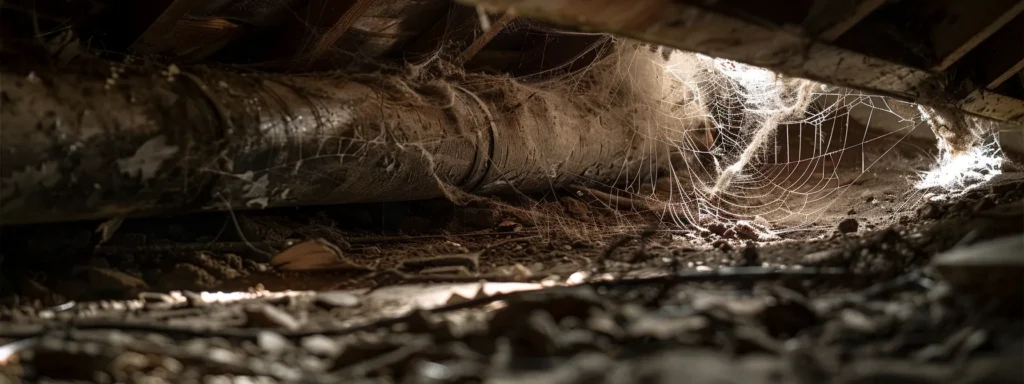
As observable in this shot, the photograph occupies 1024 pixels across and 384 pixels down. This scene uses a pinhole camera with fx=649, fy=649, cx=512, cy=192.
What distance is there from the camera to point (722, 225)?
10.8ft

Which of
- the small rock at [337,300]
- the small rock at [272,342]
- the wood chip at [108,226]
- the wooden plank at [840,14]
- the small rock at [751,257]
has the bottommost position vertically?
the wood chip at [108,226]

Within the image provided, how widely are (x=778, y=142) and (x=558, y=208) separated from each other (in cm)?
220

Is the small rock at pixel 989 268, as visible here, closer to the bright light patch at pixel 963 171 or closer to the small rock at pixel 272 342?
the small rock at pixel 272 342

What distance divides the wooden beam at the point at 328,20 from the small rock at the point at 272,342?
5.10ft

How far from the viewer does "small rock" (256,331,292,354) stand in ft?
4.89

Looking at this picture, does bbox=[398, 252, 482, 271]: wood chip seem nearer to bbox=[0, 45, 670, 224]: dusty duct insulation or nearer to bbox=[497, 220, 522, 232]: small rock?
bbox=[0, 45, 670, 224]: dusty duct insulation

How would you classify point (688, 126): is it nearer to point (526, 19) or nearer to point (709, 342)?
point (526, 19)

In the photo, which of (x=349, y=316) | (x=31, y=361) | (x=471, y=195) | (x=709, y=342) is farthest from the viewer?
(x=471, y=195)

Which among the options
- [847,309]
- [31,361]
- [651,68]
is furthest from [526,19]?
[31,361]

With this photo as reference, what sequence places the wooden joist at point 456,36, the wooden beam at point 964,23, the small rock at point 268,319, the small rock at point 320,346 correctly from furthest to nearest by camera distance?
the wooden joist at point 456,36 → the wooden beam at point 964,23 → the small rock at point 268,319 → the small rock at point 320,346

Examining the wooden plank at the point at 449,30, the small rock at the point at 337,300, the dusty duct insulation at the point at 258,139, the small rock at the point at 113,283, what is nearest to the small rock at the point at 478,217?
the dusty duct insulation at the point at 258,139

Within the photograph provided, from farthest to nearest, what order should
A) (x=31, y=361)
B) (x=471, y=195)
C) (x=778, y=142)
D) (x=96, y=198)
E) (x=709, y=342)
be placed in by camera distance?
(x=778, y=142) < (x=471, y=195) < (x=96, y=198) < (x=31, y=361) < (x=709, y=342)

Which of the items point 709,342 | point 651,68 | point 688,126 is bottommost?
point 709,342

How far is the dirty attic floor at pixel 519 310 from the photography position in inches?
47.7
